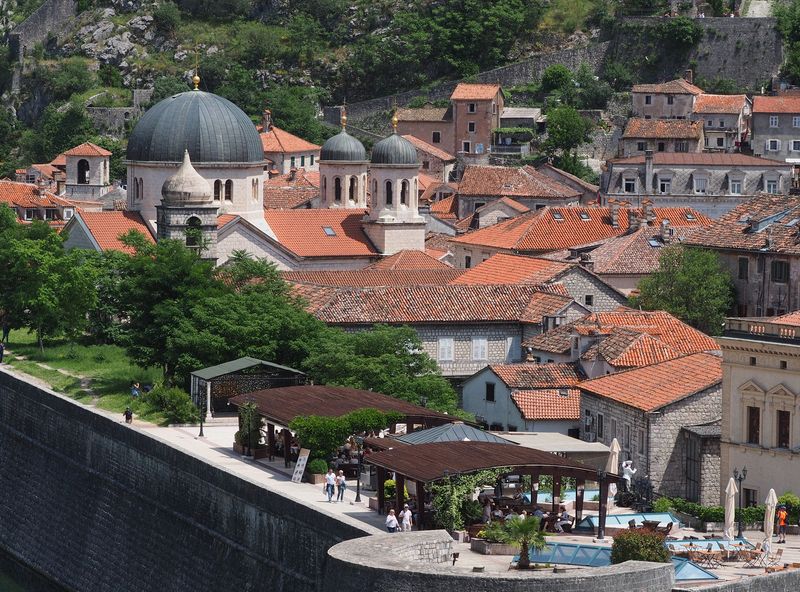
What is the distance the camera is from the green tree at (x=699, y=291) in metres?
79.0

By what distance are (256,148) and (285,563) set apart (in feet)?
180

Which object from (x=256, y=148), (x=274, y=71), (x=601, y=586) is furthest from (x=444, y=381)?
(x=274, y=71)

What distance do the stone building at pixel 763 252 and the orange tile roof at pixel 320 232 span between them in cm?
2509

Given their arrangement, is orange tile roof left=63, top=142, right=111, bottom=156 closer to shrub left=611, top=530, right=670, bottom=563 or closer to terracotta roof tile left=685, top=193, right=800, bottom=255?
terracotta roof tile left=685, top=193, right=800, bottom=255

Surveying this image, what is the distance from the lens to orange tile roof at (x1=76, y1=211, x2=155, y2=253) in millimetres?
96938

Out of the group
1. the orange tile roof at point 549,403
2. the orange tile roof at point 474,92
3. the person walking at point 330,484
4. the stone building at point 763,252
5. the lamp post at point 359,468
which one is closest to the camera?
the person walking at point 330,484

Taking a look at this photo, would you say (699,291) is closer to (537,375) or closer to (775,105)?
(537,375)

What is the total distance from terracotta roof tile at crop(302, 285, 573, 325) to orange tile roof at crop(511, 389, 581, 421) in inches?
349

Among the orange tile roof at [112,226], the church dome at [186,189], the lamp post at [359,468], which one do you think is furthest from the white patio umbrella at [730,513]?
the orange tile roof at [112,226]

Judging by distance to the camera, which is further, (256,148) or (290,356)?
(256,148)

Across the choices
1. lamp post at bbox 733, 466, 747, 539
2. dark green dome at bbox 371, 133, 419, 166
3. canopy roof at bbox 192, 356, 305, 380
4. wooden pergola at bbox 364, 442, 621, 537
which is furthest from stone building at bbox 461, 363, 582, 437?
dark green dome at bbox 371, 133, 419, 166

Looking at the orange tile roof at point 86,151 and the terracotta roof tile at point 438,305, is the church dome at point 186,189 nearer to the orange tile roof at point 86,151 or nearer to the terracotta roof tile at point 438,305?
the terracotta roof tile at point 438,305

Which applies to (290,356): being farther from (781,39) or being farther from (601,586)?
(781,39)

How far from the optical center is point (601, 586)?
40.3 metres
